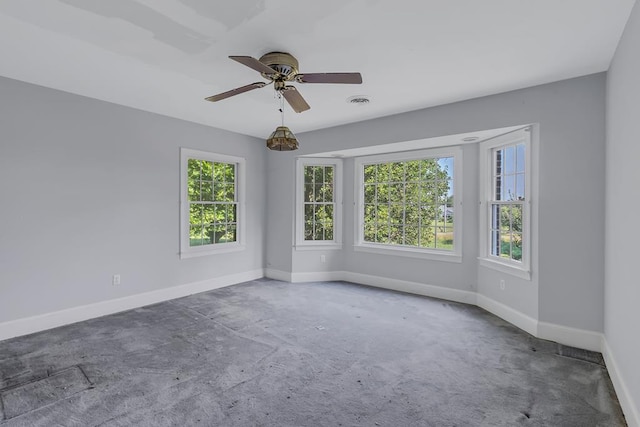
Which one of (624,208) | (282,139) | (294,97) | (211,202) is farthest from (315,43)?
(211,202)

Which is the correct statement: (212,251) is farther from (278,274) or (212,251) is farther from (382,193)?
(382,193)

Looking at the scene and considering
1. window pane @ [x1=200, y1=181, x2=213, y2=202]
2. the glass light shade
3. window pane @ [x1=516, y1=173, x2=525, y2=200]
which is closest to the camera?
the glass light shade

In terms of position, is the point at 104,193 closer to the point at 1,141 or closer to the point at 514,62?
the point at 1,141

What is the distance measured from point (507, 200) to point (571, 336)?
157 centimetres

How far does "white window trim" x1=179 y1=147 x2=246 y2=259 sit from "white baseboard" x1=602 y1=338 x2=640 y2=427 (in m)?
4.82

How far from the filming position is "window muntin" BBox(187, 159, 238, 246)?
16.5 ft

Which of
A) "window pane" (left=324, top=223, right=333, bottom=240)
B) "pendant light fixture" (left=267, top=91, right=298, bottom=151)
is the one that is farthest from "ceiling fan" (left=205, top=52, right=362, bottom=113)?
"window pane" (left=324, top=223, right=333, bottom=240)

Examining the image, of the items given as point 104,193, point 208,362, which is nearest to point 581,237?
point 208,362

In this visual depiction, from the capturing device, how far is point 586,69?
296cm

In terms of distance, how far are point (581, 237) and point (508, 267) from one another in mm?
836

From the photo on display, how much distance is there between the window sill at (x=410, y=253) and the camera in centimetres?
461

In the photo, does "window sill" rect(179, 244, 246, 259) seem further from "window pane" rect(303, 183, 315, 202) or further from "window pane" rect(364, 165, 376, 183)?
"window pane" rect(364, 165, 376, 183)

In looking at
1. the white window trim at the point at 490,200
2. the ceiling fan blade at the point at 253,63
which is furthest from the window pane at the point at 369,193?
the ceiling fan blade at the point at 253,63

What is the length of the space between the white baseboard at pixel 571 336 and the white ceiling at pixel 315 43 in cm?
245
